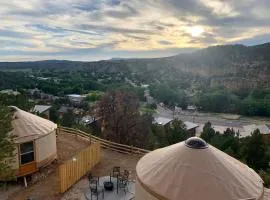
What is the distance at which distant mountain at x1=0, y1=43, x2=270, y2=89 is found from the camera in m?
105

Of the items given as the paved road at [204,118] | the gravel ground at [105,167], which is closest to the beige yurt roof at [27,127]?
the gravel ground at [105,167]

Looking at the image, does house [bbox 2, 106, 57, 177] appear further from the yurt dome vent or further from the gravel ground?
the yurt dome vent

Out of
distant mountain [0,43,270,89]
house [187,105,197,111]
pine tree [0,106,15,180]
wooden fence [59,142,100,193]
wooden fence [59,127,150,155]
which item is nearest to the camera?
pine tree [0,106,15,180]

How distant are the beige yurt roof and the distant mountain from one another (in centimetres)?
10019

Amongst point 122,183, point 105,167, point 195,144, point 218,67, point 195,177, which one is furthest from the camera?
point 218,67

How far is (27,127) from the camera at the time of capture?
39.3ft

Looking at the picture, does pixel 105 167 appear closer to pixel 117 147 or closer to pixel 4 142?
pixel 117 147

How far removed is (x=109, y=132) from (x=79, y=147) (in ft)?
16.6

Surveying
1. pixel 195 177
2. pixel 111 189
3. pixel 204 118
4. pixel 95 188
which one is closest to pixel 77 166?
pixel 95 188

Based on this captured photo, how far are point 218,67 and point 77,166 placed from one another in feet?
382

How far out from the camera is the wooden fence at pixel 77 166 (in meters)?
10.7

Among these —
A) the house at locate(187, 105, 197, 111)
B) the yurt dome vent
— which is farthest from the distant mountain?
the yurt dome vent

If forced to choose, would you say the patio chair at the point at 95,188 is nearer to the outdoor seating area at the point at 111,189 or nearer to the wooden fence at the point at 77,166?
the outdoor seating area at the point at 111,189

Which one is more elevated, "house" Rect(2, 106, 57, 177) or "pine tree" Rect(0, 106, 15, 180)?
"pine tree" Rect(0, 106, 15, 180)
